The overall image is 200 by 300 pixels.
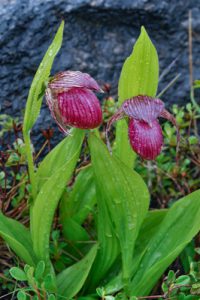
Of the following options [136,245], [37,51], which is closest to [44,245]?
[136,245]

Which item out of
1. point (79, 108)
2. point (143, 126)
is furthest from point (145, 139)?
point (79, 108)

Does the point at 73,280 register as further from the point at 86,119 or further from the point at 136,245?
the point at 86,119

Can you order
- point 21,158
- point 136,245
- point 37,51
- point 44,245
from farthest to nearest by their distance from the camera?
1. point 37,51
2. point 21,158
3. point 136,245
4. point 44,245

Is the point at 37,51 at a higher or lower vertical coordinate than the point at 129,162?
higher

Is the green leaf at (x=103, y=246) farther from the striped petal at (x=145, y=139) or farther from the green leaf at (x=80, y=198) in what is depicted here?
the striped petal at (x=145, y=139)

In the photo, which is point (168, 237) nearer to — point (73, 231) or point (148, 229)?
point (148, 229)

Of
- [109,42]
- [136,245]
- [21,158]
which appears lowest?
[136,245]

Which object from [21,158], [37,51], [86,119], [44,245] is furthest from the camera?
[37,51]

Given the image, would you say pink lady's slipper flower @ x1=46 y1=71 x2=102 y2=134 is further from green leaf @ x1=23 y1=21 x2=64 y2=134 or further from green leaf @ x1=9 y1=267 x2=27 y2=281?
green leaf @ x1=9 y1=267 x2=27 y2=281
